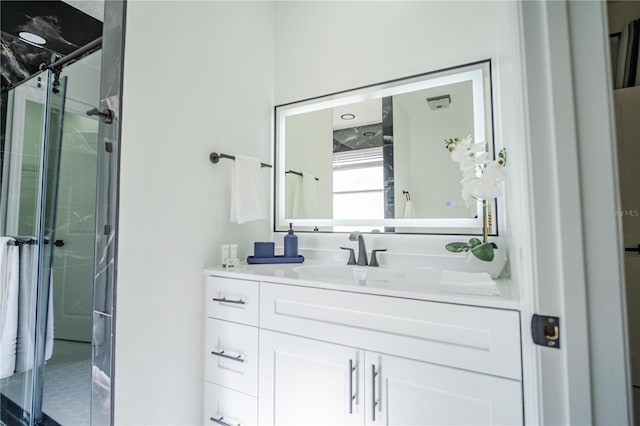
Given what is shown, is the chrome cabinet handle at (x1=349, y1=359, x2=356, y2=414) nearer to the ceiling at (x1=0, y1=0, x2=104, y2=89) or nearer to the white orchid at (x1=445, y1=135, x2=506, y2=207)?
the white orchid at (x1=445, y1=135, x2=506, y2=207)

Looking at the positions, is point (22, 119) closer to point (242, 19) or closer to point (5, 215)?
point (5, 215)

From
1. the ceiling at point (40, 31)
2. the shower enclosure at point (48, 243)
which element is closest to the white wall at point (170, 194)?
the shower enclosure at point (48, 243)

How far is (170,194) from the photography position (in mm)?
1323

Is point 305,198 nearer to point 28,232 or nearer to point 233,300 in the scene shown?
point 233,300

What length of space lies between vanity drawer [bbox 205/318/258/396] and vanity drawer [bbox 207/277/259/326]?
1.4 inches

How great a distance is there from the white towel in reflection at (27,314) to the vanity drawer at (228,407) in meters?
0.78

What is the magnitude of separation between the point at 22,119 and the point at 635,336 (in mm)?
2490

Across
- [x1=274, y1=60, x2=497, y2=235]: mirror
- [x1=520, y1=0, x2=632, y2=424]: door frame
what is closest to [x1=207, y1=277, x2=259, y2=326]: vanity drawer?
[x1=274, y1=60, x2=497, y2=235]: mirror

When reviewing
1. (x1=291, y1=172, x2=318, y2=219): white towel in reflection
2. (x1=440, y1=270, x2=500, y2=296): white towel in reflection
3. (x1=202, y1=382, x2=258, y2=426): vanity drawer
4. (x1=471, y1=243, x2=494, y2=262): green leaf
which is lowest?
(x1=202, y1=382, x2=258, y2=426): vanity drawer

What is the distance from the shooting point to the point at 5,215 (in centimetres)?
128

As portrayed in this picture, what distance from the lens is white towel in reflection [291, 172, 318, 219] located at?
187cm

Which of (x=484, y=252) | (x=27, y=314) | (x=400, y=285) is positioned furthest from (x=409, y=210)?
(x=27, y=314)

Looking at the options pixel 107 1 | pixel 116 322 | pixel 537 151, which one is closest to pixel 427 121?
pixel 537 151

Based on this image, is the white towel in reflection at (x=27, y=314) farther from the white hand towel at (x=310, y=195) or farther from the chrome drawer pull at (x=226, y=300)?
the white hand towel at (x=310, y=195)
